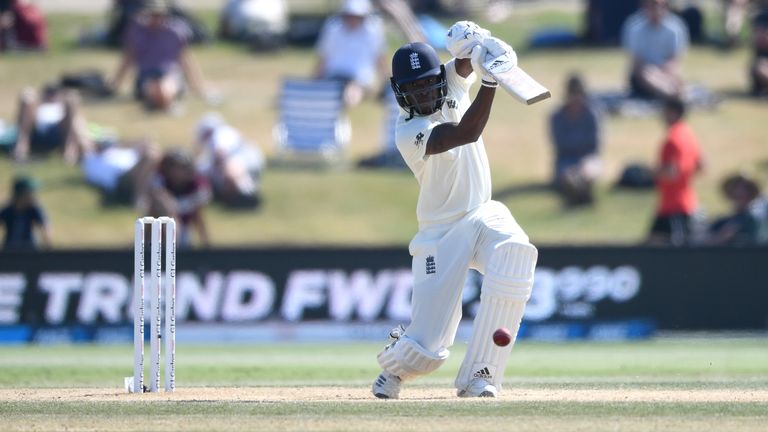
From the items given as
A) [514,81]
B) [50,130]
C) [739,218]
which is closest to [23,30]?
[50,130]

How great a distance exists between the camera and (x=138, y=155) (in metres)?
17.6

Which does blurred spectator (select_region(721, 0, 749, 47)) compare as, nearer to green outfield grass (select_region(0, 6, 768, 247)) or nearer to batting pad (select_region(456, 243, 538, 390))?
green outfield grass (select_region(0, 6, 768, 247))

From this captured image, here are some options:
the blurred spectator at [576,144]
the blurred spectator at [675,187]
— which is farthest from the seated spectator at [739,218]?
the blurred spectator at [576,144]

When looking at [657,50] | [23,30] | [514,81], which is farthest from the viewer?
[23,30]

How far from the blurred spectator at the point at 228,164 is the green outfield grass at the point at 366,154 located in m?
0.21

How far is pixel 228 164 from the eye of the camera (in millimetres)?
17469

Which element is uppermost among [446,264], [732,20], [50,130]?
[732,20]

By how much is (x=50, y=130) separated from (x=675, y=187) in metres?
8.05

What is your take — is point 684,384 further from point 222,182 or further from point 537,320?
point 222,182

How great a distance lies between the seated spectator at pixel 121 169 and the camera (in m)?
17.3

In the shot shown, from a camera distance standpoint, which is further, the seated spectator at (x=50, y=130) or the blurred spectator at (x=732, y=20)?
the blurred spectator at (x=732, y=20)

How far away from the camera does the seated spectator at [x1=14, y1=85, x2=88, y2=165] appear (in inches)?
A: 716

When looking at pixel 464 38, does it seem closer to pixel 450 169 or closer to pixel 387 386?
pixel 450 169

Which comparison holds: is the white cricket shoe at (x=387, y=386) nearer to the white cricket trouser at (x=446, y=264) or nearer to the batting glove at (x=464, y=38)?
the white cricket trouser at (x=446, y=264)
